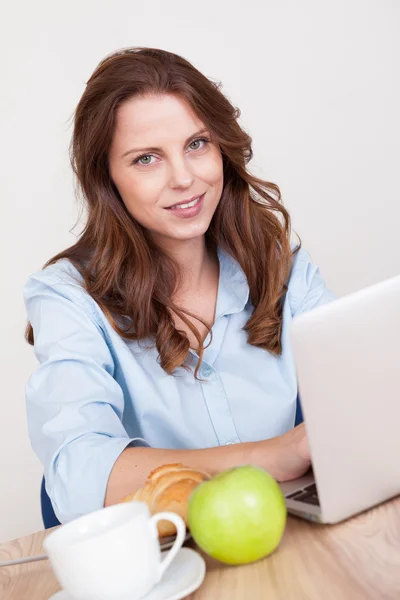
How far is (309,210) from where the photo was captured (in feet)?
10.2

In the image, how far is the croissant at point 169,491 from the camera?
100 cm

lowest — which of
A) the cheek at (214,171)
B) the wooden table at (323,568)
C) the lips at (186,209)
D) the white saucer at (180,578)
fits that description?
the wooden table at (323,568)

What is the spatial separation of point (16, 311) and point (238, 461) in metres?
1.76

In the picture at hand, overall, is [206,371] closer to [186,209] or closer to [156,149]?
[186,209]

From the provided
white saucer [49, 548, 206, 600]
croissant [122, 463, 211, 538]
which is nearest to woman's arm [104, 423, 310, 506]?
croissant [122, 463, 211, 538]

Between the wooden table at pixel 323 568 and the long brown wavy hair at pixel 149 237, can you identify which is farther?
the long brown wavy hair at pixel 149 237

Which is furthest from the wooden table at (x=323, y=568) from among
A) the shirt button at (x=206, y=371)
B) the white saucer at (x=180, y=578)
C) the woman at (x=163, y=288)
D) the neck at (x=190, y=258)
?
the neck at (x=190, y=258)

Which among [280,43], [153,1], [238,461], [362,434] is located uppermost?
[153,1]

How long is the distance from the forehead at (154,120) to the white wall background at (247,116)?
0.96m

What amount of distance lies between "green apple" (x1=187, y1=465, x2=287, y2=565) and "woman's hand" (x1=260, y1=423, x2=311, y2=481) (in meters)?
0.26

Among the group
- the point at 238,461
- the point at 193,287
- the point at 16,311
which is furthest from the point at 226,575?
the point at 16,311

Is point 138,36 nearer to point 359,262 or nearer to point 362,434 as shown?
point 359,262

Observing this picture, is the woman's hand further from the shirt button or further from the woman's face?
the woman's face

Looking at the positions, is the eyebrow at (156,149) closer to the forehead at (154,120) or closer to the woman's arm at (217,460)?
the forehead at (154,120)
